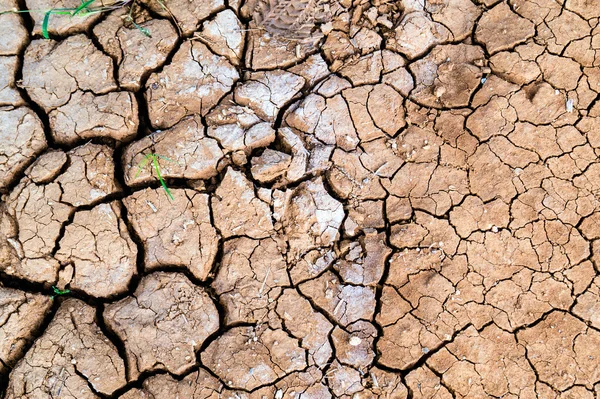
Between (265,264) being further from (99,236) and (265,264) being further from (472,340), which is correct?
(472,340)

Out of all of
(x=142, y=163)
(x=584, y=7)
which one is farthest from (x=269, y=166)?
(x=584, y=7)

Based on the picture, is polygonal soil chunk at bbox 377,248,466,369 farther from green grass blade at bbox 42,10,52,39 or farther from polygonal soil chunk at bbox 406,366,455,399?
green grass blade at bbox 42,10,52,39

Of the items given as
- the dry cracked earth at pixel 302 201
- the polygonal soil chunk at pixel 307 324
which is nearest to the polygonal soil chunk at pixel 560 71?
the dry cracked earth at pixel 302 201

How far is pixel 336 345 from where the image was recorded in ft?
8.13

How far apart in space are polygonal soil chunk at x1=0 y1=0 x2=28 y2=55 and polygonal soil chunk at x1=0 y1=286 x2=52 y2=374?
137 centimetres

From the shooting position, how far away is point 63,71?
283 centimetres

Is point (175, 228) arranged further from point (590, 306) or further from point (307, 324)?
point (590, 306)

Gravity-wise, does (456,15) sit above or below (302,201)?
above

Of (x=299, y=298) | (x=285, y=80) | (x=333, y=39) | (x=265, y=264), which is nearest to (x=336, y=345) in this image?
(x=299, y=298)

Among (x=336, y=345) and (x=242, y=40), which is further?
(x=242, y=40)

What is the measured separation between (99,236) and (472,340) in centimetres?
194

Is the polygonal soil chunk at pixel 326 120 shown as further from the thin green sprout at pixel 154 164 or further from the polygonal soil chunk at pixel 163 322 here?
the polygonal soil chunk at pixel 163 322

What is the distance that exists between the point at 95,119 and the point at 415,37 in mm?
1884

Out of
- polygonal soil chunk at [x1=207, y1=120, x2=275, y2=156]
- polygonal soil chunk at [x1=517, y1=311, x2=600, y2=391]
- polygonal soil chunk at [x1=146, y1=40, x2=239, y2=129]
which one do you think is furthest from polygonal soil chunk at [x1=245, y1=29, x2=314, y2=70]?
polygonal soil chunk at [x1=517, y1=311, x2=600, y2=391]
